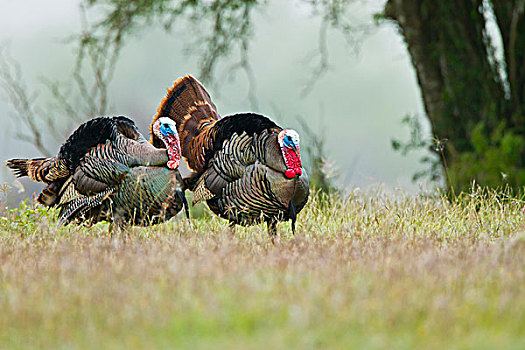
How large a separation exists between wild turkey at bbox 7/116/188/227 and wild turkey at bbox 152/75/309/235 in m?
0.35

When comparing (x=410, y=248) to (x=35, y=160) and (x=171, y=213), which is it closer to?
(x=171, y=213)

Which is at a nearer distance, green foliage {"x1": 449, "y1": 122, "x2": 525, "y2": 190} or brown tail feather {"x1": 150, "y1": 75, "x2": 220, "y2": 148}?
brown tail feather {"x1": 150, "y1": 75, "x2": 220, "y2": 148}

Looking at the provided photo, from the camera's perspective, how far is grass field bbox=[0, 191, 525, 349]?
308 cm

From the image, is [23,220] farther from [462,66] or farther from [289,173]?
[462,66]

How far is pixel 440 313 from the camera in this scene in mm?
3324

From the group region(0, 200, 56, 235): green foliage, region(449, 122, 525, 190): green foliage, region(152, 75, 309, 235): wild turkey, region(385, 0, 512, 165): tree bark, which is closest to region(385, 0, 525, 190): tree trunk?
region(385, 0, 512, 165): tree bark

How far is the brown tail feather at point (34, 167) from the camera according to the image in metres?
6.75

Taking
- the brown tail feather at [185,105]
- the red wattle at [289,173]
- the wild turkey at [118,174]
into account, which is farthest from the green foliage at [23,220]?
the red wattle at [289,173]

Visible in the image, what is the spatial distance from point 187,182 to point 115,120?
3.31ft

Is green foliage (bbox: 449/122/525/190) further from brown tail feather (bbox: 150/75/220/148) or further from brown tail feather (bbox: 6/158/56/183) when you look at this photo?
brown tail feather (bbox: 6/158/56/183)

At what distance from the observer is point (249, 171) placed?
19.5ft

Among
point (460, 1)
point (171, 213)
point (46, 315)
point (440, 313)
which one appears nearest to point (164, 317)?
point (46, 315)

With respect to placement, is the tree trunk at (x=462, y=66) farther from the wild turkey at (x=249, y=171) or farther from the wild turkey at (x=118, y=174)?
the wild turkey at (x=118, y=174)

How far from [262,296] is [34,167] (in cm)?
439
